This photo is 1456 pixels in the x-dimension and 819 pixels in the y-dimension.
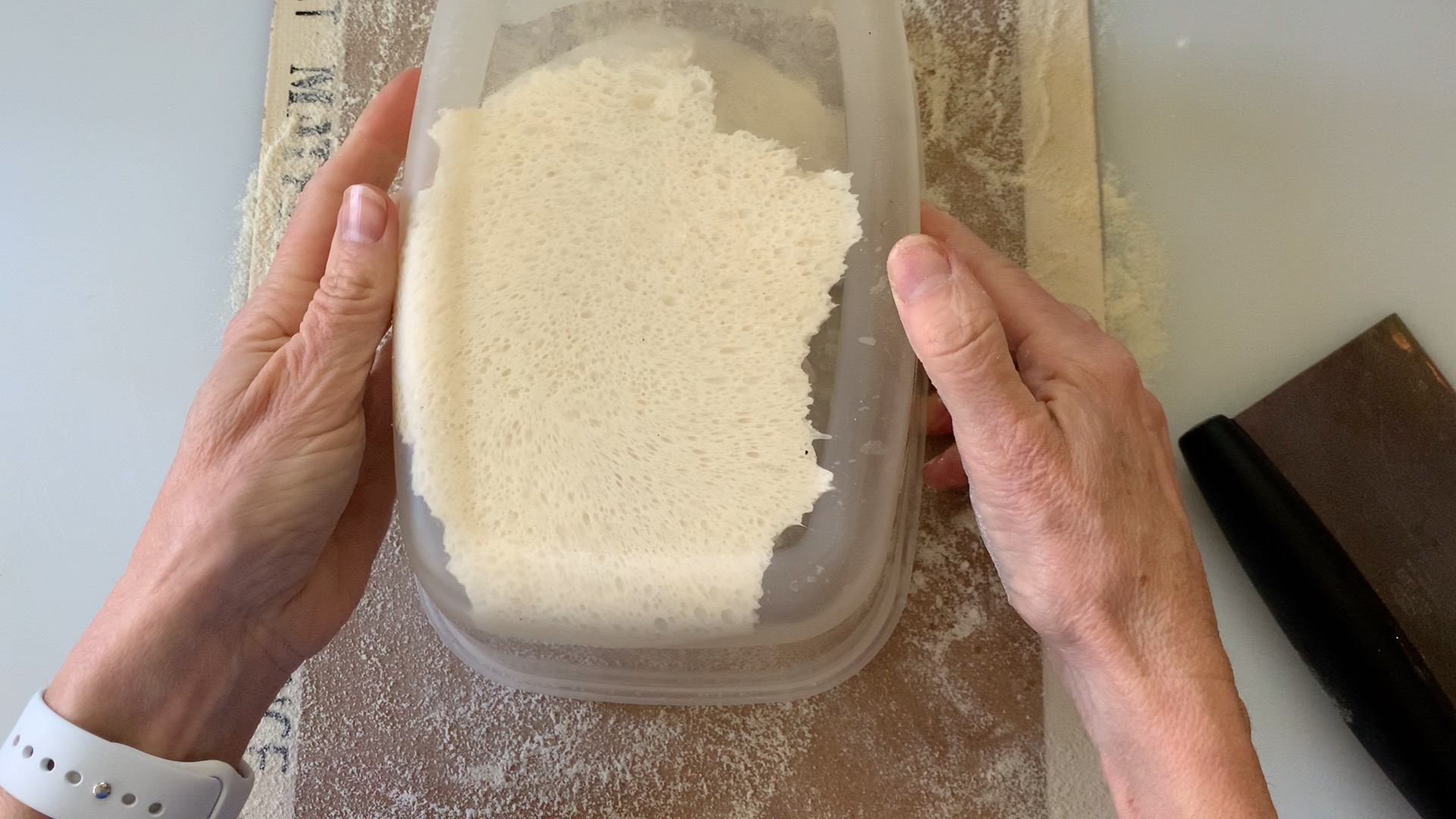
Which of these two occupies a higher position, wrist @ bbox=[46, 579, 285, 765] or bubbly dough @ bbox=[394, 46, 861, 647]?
bubbly dough @ bbox=[394, 46, 861, 647]

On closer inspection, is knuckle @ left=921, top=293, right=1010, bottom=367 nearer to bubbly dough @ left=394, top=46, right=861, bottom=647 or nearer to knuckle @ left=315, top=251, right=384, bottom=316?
bubbly dough @ left=394, top=46, right=861, bottom=647

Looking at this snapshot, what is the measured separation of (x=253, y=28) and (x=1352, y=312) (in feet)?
3.10

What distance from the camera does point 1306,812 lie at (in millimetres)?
641

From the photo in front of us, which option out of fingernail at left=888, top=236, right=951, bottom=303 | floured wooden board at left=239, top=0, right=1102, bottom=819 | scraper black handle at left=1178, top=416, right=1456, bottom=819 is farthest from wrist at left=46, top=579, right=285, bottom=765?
scraper black handle at left=1178, top=416, right=1456, bottom=819

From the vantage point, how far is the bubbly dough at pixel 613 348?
50 centimetres

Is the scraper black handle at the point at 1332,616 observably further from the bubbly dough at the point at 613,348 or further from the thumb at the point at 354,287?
the thumb at the point at 354,287

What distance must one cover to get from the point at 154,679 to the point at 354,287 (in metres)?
0.26

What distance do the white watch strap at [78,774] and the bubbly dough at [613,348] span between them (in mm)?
207

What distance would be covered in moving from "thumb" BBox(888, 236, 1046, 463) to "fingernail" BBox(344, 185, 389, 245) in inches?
11.8

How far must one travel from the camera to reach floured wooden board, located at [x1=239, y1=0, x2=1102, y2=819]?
2.10 feet

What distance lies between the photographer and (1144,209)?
710mm

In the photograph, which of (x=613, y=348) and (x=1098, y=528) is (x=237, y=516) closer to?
(x=613, y=348)

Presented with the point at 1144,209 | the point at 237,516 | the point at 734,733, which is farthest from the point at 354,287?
the point at 1144,209

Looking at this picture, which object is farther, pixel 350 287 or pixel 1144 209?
pixel 1144 209
